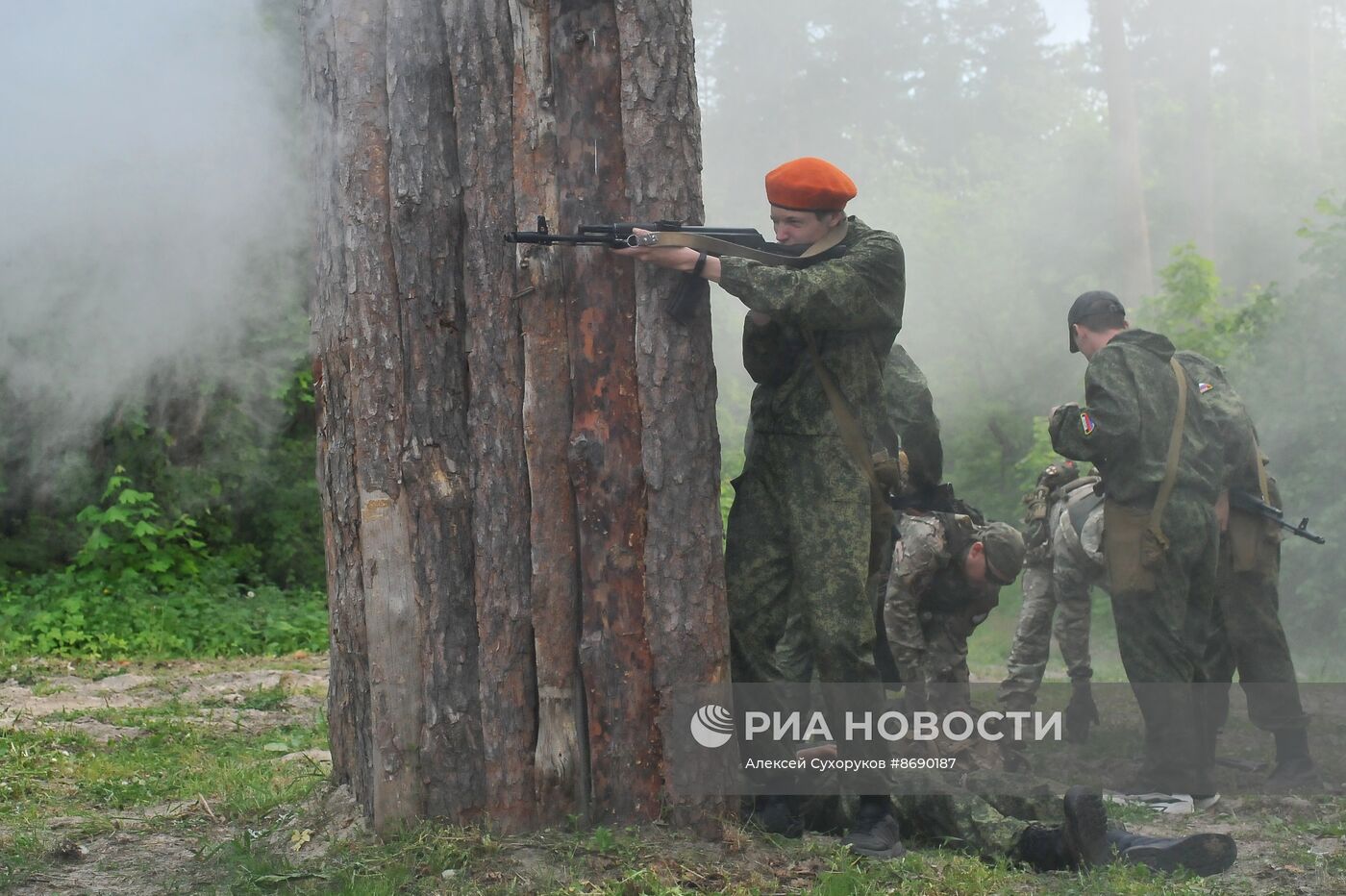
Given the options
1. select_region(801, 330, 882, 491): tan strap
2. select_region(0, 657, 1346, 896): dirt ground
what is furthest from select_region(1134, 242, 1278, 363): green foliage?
select_region(801, 330, 882, 491): tan strap

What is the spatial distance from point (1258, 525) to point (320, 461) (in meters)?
3.88

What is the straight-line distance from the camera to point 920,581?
5.98 m

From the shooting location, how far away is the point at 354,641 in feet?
14.3

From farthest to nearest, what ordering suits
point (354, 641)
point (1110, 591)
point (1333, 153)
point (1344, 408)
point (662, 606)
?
point (1333, 153), point (1344, 408), point (1110, 591), point (354, 641), point (662, 606)

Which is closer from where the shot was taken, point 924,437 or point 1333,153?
point 924,437

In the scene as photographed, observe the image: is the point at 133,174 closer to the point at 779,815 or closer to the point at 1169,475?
the point at 779,815

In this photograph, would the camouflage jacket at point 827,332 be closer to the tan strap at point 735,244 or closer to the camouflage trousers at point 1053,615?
the tan strap at point 735,244

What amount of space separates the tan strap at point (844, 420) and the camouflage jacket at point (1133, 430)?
137 cm

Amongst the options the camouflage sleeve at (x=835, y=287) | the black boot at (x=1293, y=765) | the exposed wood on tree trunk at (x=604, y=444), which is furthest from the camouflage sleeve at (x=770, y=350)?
the black boot at (x=1293, y=765)

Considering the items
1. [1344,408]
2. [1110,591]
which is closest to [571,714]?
[1110,591]

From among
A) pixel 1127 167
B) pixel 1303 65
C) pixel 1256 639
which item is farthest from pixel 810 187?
pixel 1303 65

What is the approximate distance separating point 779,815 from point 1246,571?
2.74 meters

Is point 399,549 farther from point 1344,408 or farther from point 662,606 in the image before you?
point 1344,408

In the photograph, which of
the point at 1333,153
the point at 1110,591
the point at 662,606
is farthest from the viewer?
the point at 1333,153
